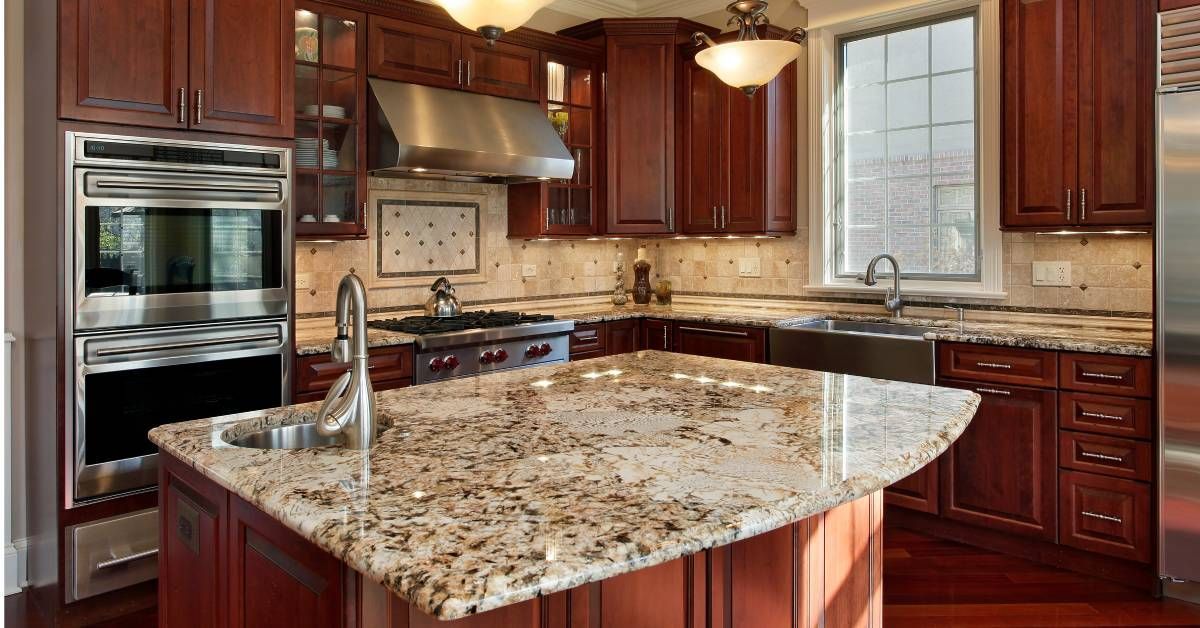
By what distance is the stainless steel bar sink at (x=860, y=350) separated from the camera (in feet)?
12.4

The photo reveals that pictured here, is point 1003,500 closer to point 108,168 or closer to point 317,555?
point 317,555

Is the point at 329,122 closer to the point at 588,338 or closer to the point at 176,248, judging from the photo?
the point at 176,248

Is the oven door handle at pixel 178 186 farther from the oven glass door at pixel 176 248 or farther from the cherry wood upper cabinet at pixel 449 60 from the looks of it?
the cherry wood upper cabinet at pixel 449 60

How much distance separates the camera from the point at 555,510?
133 centimetres

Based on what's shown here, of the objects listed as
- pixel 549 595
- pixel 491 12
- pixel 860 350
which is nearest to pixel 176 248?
pixel 491 12

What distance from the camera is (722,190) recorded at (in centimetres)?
495

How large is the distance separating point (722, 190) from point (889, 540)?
7.16ft

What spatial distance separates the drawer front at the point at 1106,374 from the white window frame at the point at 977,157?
800 millimetres

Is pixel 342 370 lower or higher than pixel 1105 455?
higher

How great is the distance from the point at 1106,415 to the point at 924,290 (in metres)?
1.22

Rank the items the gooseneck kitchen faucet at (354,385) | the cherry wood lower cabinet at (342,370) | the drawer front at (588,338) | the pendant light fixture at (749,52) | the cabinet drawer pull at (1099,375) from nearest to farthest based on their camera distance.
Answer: the gooseneck kitchen faucet at (354,385) → the pendant light fixture at (749,52) → the cabinet drawer pull at (1099,375) → the cherry wood lower cabinet at (342,370) → the drawer front at (588,338)

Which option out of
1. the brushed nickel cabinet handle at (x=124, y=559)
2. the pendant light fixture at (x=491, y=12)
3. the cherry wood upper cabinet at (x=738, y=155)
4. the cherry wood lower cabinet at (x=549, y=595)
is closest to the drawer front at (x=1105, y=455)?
the cherry wood lower cabinet at (x=549, y=595)

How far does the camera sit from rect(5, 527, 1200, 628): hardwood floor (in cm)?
295

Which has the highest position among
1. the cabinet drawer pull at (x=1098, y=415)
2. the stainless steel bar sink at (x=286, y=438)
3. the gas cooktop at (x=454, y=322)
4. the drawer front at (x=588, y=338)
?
the gas cooktop at (x=454, y=322)
